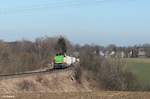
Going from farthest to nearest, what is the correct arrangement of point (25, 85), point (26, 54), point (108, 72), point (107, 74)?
1. point (26, 54)
2. point (108, 72)
3. point (107, 74)
4. point (25, 85)

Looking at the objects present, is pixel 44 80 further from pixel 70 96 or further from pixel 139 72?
pixel 70 96

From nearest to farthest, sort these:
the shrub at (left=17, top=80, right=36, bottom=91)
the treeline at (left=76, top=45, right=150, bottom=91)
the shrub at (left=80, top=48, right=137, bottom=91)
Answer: the shrub at (left=17, top=80, right=36, bottom=91), the treeline at (left=76, top=45, right=150, bottom=91), the shrub at (left=80, top=48, right=137, bottom=91)

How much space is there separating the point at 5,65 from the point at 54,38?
160ft

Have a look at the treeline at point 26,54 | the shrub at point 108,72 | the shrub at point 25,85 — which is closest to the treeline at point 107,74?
the shrub at point 108,72

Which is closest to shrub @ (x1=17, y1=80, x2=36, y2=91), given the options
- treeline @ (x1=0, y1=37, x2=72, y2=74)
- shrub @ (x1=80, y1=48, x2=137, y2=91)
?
treeline @ (x1=0, y1=37, x2=72, y2=74)

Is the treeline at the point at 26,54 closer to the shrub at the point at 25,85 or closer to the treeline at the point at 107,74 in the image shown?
the treeline at the point at 107,74

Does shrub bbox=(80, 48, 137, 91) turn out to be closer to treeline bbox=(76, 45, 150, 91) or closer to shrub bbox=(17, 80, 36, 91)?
treeline bbox=(76, 45, 150, 91)

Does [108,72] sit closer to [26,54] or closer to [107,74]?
[107,74]

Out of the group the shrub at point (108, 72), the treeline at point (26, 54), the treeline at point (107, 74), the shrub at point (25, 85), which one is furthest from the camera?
the treeline at point (26, 54)

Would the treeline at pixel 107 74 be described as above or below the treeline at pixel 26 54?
below

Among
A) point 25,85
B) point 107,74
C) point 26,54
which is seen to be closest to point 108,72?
point 107,74

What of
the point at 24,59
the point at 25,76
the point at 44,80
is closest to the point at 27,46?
the point at 24,59

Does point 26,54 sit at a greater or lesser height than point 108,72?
greater

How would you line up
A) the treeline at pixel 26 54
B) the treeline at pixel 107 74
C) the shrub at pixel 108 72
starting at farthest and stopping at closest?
1. the treeline at pixel 26 54
2. the shrub at pixel 108 72
3. the treeline at pixel 107 74
